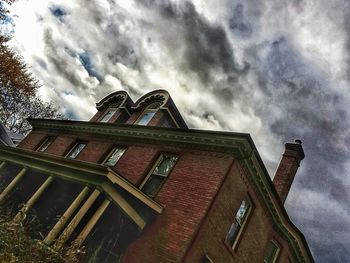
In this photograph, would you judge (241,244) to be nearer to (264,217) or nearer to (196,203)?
(264,217)

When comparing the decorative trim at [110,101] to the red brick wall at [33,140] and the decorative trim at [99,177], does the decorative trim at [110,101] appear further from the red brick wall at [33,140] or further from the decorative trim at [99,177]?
the decorative trim at [99,177]

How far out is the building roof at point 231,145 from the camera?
12031 mm

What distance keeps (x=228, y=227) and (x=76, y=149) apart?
1138cm

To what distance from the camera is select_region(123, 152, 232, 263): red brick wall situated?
10359 mm

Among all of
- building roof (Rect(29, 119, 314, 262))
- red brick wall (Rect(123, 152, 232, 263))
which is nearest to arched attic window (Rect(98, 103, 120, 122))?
building roof (Rect(29, 119, 314, 262))

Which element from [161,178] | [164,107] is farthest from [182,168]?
[164,107]

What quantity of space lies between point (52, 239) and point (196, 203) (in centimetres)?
523

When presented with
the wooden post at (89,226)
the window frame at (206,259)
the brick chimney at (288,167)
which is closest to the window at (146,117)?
the wooden post at (89,226)

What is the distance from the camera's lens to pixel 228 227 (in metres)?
12.2

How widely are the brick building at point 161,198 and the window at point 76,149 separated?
12 centimetres

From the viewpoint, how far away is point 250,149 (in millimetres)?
11992

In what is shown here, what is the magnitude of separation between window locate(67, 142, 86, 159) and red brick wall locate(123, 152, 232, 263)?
327 inches

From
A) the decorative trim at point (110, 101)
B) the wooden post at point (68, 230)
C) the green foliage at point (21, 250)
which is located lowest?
the green foliage at point (21, 250)

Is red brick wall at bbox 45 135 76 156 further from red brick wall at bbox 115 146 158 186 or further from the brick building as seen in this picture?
red brick wall at bbox 115 146 158 186
